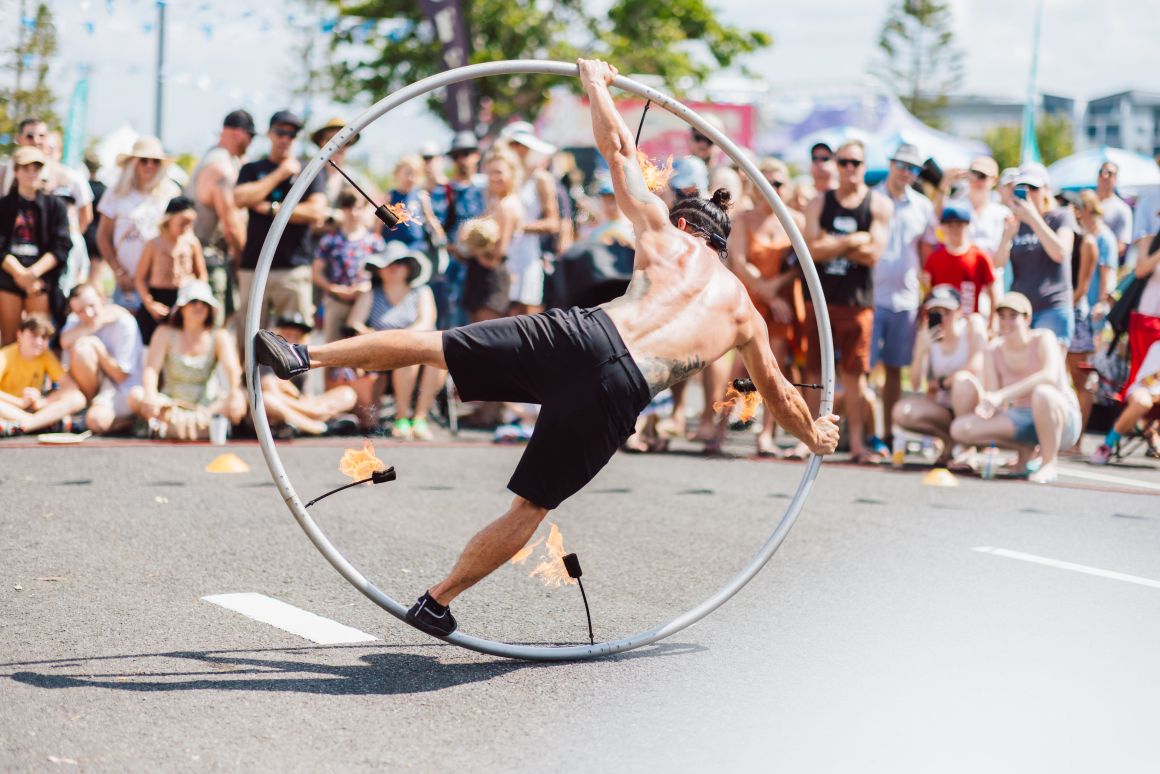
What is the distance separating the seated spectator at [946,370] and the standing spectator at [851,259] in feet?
1.23

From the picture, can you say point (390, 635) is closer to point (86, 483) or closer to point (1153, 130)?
point (86, 483)

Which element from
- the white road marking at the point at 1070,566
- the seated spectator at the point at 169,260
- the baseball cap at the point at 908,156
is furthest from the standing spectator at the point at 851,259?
the seated spectator at the point at 169,260

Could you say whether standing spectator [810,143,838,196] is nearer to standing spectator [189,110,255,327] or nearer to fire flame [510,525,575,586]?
standing spectator [189,110,255,327]

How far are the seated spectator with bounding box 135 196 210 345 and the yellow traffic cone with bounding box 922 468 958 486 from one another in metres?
5.88

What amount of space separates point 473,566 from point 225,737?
121 centimetres

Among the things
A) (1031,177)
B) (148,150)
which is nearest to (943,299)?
(1031,177)

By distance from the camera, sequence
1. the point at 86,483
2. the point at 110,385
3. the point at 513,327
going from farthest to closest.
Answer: the point at 110,385 → the point at 86,483 → the point at 513,327

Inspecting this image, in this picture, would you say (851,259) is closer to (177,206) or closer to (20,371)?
(177,206)

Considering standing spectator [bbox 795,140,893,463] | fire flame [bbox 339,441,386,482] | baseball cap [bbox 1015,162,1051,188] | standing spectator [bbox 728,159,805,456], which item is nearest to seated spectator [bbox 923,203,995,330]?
standing spectator [bbox 795,140,893,463]

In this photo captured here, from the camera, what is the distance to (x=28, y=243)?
11648 millimetres

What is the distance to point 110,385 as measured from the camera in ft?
37.7

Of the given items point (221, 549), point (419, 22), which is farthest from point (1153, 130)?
point (221, 549)

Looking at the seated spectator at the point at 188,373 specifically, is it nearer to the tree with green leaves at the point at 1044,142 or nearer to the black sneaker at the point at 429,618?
the black sneaker at the point at 429,618

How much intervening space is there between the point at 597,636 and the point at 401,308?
6.74 metres
